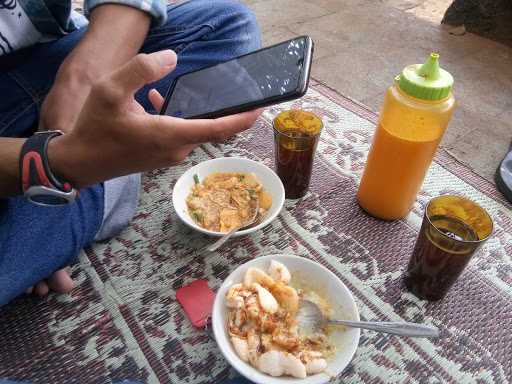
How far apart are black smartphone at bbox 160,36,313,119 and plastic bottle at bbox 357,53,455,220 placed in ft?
0.69

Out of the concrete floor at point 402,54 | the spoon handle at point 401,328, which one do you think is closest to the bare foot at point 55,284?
the spoon handle at point 401,328

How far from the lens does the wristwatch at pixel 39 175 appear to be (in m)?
0.63

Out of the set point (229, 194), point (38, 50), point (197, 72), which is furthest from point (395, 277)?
point (38, 50)

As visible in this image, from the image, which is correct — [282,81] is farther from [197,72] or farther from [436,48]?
[436,48]

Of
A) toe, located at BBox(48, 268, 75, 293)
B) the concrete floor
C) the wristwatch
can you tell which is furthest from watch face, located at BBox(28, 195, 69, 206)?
the concrete floor

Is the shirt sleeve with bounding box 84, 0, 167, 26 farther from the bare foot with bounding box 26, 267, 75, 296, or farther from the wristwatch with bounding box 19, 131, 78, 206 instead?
the bare foot with bounding box 26, 267, 75, 296

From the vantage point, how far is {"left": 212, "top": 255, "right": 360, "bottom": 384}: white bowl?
2.01 ft

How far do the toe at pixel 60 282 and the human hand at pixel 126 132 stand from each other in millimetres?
243

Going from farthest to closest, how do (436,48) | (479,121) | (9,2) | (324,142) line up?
(436,48), (479,121), (324,142), (9,2)

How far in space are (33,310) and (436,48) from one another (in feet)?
6.50

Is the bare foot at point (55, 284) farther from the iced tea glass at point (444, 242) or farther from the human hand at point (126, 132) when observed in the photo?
the iced tea glass at point (444, 242)

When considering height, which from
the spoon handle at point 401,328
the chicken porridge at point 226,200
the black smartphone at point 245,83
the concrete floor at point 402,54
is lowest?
the concrete floor at point 402,54

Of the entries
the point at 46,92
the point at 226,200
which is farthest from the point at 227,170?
the point at 46,92

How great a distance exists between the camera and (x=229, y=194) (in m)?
0.94
